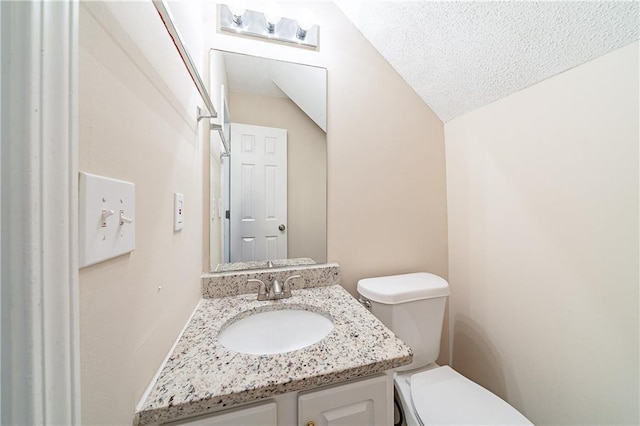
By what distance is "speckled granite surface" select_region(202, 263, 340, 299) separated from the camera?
3.13ft

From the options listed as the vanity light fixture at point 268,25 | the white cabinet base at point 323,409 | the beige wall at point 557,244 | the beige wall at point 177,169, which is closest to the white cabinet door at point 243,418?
the white cabinet base at point 323,409

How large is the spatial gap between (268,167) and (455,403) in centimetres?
120

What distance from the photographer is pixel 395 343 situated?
63cm

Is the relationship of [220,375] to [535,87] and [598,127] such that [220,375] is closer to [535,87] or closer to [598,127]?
[598,127]

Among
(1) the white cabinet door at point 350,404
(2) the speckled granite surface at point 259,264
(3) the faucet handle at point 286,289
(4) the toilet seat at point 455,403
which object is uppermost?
(2) the speckled granite surface at point 259,264

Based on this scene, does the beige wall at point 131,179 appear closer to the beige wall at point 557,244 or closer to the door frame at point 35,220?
the door frame at point 35,220

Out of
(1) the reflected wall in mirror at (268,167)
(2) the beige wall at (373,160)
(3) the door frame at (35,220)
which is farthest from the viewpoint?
(2) the beige wall at (373,160)

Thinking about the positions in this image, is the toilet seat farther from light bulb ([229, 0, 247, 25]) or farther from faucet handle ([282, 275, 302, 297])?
light bulb ([229, 0, 247, 25])

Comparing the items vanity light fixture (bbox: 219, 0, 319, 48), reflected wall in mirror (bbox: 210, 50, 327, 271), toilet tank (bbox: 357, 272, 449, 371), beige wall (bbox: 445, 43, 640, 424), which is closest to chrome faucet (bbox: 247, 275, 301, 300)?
reflected wall in mirror (bbox: 210, 50, 327, 271)

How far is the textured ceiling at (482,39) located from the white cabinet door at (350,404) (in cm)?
123

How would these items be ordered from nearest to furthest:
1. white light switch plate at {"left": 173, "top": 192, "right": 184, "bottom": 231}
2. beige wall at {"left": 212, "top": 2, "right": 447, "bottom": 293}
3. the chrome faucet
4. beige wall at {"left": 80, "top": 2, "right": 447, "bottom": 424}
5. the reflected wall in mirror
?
1. beige wall at {"left": 80, "top": 2, "right": 447, "bottom": 424}
2. white light switch plate at {"left": 173, "top": 192, "right": 184, "bottom": 231}
3. the chrome faucet
4. the reflected wall in mirror
5. beige wall at {"left": 212, "top": 2, "right": 447, "bottom": 293}

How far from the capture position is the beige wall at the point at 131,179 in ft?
1.03

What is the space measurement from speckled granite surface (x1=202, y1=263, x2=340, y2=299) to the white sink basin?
163 mm

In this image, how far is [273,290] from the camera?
926 mm
